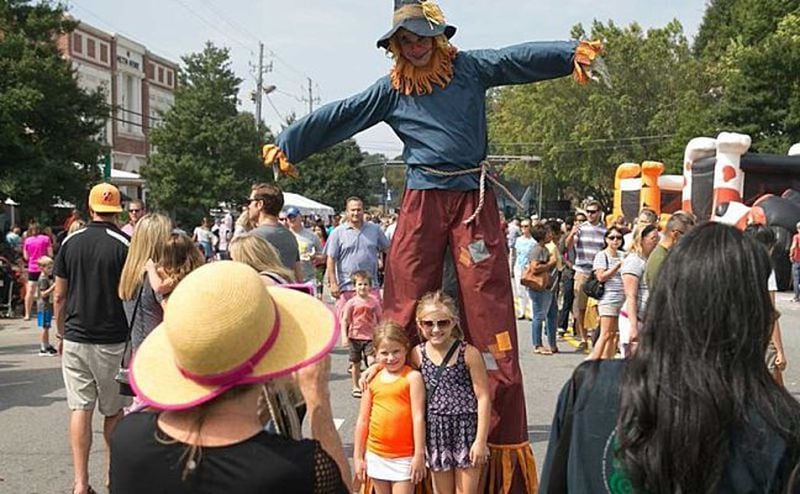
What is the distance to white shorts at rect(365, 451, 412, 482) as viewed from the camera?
12.7 ft

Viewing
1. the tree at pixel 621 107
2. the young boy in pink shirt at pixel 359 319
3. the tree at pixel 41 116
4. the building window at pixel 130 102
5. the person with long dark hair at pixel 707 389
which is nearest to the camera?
the person with long dark hair at pixel 707 389

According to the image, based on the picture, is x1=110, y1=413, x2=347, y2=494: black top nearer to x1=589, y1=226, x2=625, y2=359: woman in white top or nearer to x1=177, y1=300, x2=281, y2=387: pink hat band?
x1=177, y1=300, x2=281, y2=387: pink hat band

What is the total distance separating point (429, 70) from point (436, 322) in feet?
3.71

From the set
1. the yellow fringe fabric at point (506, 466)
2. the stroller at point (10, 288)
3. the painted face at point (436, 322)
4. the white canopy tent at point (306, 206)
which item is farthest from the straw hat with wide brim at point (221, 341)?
the white canopy tent at point (306, 206)

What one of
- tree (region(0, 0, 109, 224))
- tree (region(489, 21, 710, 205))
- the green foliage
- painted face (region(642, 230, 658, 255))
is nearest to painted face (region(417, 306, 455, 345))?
painted face (region(642, 230, 658, 255))

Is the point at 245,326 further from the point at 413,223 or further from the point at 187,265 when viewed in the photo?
the point at 187,265

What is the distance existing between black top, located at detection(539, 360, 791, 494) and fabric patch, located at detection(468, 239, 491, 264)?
192cm

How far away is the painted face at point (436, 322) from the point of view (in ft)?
12.0

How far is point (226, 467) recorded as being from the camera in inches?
67.0

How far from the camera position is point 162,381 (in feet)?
6.01

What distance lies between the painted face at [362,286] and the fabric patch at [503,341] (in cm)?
386

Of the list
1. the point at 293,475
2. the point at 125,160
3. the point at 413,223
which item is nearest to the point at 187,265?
the point at 413,223

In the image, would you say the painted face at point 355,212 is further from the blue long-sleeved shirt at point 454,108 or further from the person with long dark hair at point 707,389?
the person with long dark hair at point 707,389

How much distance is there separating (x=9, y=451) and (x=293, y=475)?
4810 mm
